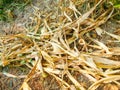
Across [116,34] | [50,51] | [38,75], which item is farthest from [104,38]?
[38,75]

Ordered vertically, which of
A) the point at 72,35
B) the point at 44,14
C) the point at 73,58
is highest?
the point at 44,14

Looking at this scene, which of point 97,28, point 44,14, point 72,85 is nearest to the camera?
point 72,85

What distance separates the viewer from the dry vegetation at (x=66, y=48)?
7.02 ft

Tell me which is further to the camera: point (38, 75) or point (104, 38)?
point (104, 38)

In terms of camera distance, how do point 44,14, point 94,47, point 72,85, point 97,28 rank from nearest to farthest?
point 72,85 < point 94,47 < point 97,28 < point 44,14

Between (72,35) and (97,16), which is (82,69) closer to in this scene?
(72,35)

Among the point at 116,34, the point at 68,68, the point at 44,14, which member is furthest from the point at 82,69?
the point at 44,14

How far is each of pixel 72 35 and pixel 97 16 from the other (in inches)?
11.3

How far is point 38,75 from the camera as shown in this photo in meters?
2.23

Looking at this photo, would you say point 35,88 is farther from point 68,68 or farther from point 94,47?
point 94,47

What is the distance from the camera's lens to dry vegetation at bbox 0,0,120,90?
7.02 ft

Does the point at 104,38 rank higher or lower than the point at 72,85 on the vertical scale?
higher

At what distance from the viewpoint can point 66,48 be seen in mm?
2301

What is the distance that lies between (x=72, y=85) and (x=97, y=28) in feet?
1.86
